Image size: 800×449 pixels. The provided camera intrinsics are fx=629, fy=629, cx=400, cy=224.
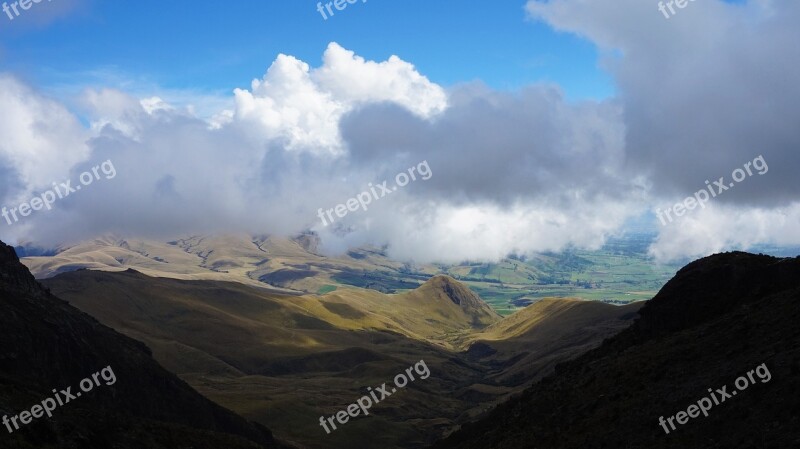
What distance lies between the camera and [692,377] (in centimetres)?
4922

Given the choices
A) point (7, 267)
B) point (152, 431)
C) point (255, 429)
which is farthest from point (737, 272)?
point (7, 267)

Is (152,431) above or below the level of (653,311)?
above

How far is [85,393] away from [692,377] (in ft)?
242

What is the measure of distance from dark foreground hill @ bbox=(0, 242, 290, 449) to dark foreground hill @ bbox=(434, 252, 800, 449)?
35013 mm

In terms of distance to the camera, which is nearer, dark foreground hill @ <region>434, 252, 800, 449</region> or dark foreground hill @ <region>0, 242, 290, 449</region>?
dark foreground hill @ <region>434, 252, 800, 449</region>

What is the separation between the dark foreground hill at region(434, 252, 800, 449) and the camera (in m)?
39.4

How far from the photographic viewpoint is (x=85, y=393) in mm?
83375

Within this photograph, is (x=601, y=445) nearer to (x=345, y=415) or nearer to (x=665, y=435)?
(x=665, y=435)

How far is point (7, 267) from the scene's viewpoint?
92688 millimetres

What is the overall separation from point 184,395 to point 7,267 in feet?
115

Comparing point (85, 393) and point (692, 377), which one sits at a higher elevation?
point (85, 393)

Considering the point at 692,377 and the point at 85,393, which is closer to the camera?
the point at 692,377

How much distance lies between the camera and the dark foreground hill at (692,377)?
1551 inches

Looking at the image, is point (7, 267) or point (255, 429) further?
point (255, 429)
